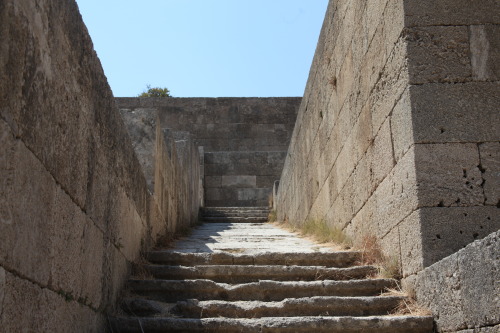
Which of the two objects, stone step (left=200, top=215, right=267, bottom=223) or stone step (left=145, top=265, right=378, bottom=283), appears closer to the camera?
stone step (left=145, top=265, right=378, bottom=283)

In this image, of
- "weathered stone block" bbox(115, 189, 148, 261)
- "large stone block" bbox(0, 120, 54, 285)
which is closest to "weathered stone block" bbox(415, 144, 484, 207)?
"weathered stone block" bbox(115, 189, 148, 261)

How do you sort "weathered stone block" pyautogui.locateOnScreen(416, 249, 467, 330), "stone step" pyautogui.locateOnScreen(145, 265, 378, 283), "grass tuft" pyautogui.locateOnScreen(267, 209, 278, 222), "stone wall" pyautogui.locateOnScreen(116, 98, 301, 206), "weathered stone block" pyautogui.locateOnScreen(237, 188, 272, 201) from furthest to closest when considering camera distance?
"stone wall" pyautogui.locateOnScreen(116, 98, 301, 206)
"weathered stone block" pyautogui.locateOnScreen(237, 188, 272, 201)
"grass tuft" pyautogui.locateOnScreen(267, 209, 278, 222)
"stone step" pyautogui.locateOnScreen(145, 265, 378, 283)
"weathered stone block" pyautogui.locateOnScreen(416, 249, 467, 330)

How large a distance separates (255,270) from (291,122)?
13008 mm

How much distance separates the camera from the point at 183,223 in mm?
10109

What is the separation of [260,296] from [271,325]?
2.40 feet

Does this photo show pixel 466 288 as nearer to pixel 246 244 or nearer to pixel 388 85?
pixel 388 85

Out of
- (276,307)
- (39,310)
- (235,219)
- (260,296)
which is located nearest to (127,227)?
(260,296)

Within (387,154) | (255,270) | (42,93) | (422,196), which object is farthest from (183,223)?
(42,93)

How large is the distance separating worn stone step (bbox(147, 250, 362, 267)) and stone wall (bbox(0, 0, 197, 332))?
113 cm

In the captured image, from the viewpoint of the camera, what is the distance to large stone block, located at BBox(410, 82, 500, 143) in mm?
4469

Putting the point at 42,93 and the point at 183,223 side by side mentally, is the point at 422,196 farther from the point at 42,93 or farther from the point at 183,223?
the point at 183,223

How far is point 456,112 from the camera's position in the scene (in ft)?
14.8

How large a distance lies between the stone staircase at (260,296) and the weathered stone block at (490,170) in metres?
0.92

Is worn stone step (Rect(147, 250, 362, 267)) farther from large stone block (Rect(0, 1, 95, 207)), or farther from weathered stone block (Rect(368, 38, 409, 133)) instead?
large stone block (Rect(0, 1, 95, 207))
